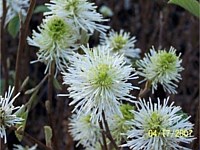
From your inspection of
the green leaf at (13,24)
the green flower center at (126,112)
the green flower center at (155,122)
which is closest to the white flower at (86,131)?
the green flower center at (126,112)

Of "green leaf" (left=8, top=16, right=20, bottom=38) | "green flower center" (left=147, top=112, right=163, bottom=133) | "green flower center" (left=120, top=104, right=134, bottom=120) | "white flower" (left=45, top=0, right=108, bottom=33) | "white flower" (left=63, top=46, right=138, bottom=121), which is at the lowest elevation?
"green flower center" (left=147, top=112, right=163, bottom=133)

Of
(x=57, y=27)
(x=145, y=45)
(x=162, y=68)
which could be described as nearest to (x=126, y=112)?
(x=162, y=68)

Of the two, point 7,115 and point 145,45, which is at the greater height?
point 145,45

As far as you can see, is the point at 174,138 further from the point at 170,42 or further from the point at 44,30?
the point at 170,42

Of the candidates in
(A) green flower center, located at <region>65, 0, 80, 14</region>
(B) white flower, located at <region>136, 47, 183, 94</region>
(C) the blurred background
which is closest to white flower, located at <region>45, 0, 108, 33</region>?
(A) green flower center, located at <region>65, 0, 80, 14</region>

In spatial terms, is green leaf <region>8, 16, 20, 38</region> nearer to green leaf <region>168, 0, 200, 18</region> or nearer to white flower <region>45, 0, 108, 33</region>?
white flower <region>45, 0, 108, 33</region>

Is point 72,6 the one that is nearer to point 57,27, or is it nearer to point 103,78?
point 57,27

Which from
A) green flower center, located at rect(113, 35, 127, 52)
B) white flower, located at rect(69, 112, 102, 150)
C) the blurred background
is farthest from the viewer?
the blurred background
